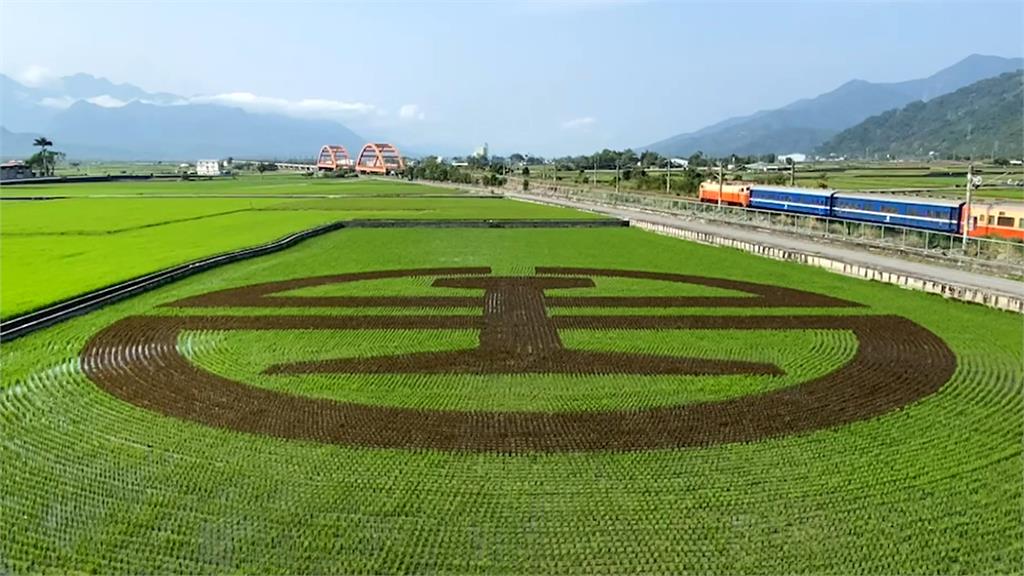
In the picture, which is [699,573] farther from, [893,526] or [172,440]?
[172,440]

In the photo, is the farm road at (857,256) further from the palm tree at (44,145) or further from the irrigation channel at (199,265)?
the palm tree at (44,145)

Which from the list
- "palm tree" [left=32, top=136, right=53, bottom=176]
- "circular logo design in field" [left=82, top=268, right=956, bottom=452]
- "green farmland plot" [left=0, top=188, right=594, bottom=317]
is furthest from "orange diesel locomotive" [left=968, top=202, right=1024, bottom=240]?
"palm tree" [left=32, top=136, right=53, bottom=176]

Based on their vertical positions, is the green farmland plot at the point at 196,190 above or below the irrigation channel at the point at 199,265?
above

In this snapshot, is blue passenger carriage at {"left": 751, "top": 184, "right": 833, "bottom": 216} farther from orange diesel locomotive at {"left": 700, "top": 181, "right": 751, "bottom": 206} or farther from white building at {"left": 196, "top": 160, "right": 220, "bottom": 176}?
white building at {"left": 196, "top": 160, "right": 220, "bottom": 176}

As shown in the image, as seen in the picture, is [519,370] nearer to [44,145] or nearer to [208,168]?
[44,145]

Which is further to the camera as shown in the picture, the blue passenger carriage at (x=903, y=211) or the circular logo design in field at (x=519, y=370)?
the blue passenger carriage at (x=903, y=211)

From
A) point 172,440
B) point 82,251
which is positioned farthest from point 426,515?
point 82,251

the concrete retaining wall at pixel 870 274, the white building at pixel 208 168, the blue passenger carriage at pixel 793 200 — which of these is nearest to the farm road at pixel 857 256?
the concrete retaining wall at pixel 870 274
